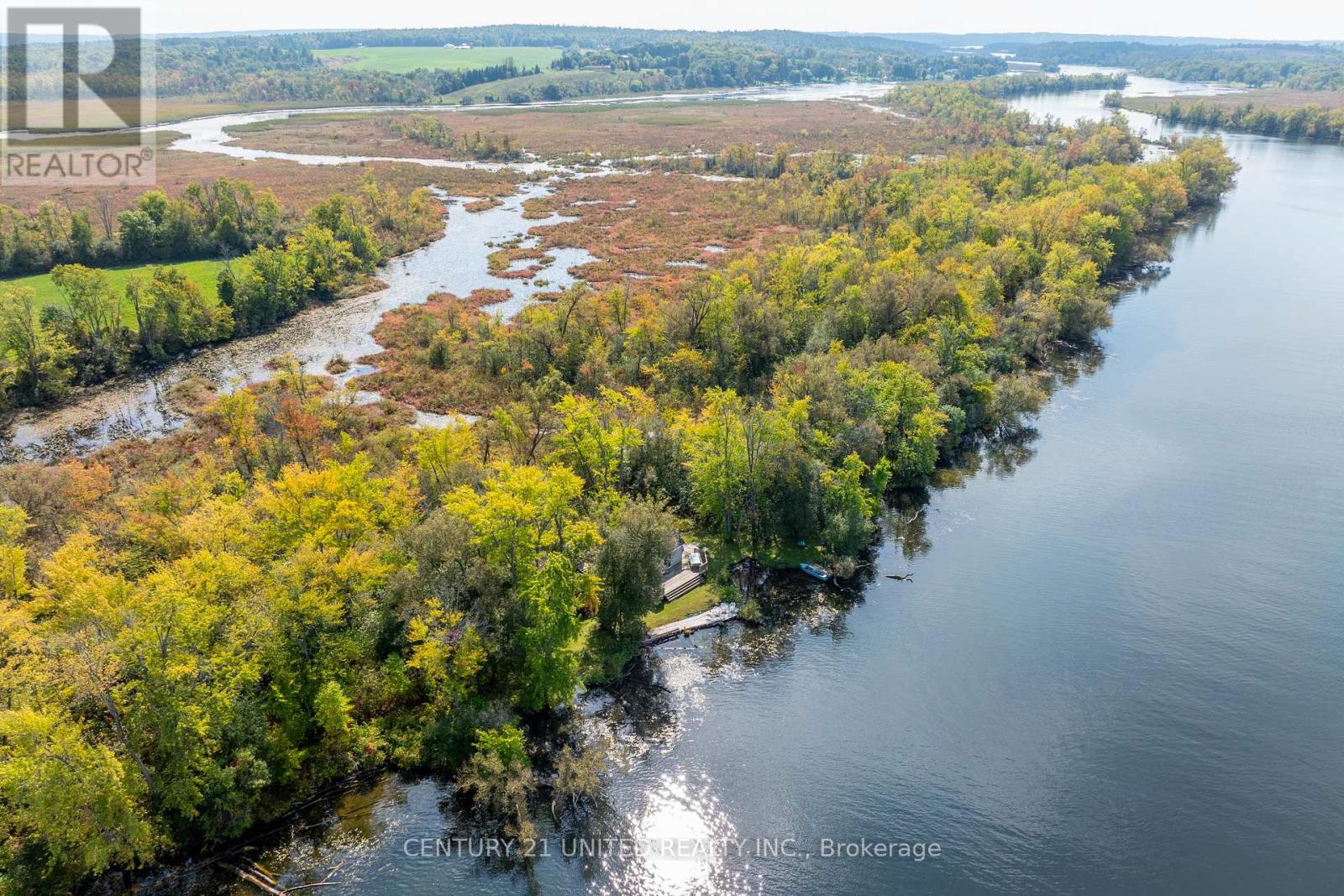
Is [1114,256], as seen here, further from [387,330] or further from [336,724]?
[336,724]

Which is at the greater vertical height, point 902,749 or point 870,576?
point 870,576

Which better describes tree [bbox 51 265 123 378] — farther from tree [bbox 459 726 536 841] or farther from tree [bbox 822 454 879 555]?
tree [bbox 822 454 879 555]

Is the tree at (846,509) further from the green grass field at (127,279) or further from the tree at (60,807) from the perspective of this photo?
the green grass field at (127,279)

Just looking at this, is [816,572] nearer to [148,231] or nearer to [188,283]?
[188,283]

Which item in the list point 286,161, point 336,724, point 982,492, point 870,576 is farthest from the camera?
point 286,161

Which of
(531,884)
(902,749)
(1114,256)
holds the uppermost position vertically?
(1114,256)

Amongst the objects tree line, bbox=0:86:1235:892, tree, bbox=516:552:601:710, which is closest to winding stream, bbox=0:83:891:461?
tree line, bbox=0:86:1235:892

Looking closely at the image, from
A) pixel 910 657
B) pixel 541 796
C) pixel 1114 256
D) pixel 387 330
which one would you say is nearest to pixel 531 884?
pixel 541 796

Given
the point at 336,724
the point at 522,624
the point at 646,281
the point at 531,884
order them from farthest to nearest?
the point at 646,281 → the point at 522,624 → the point at 336,724 → the point at 531,884
